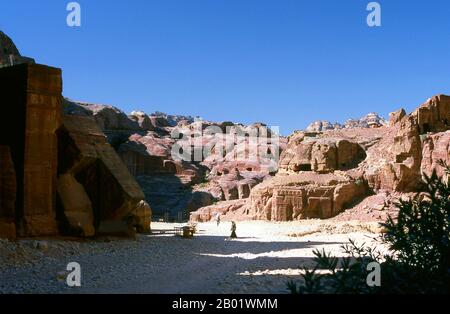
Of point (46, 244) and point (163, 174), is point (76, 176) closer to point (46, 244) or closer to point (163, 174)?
point (46, 244)

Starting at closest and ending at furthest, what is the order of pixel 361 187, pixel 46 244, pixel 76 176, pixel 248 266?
pixel 248 266, pixel 46 244, pixel 76 176, pixel 361 187

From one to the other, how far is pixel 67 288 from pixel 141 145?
51081 millimetres

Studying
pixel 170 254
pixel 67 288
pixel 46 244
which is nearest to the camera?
pixel 67 288

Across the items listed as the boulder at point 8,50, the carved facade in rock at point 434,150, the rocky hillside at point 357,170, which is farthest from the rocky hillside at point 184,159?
the carved facade in rock at point 434,150

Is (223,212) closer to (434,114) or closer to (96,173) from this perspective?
(434,114)

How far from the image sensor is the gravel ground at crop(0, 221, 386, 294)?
10352 mm

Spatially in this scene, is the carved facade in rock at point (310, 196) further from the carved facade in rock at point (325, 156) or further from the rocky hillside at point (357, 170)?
the carved facade in rock at point (325, 156)

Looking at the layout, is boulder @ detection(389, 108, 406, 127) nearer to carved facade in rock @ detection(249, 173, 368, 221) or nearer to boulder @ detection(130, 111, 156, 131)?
carved facade in rock @ detection(249, 173, 368, 221)

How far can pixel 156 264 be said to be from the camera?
14.2m

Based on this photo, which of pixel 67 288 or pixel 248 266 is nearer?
pixel 67 288

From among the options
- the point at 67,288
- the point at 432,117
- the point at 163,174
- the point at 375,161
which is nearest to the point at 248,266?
the point at 67,288

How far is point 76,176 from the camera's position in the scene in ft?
66.4

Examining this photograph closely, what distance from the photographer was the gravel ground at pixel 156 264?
34.0 feet

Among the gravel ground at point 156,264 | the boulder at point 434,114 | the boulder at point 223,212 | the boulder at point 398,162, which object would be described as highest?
the boulder at point 434,114
